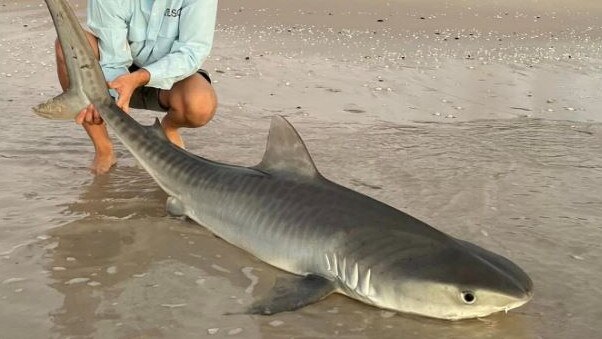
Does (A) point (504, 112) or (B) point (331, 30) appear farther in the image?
(B) point (331, 30)

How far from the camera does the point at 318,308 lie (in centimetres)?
247

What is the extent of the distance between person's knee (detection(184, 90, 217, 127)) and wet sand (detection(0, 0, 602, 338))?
0.32 metres

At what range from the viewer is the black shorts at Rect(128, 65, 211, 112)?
161 inches

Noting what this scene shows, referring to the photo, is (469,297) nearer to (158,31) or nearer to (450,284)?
(450,284)

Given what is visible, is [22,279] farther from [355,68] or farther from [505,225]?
[355,68]

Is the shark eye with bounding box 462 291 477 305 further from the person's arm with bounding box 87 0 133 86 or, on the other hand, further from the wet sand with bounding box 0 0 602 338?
the person's arm with bounding box 87 0 133 86

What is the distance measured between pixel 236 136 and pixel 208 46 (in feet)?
2.97

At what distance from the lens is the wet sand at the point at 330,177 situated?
2.41 metres

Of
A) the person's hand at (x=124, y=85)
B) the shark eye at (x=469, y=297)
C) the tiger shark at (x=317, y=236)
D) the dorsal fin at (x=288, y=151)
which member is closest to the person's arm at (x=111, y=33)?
the person's hand at (x=124, y=85)

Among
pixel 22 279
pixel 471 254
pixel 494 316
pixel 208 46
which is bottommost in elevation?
pixel 22 279

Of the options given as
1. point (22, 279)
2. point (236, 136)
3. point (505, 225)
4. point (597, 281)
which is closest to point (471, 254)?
point (597, 281)

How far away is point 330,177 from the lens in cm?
393

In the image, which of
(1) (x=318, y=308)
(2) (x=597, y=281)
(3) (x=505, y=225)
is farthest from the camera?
(3) (x=505, y=225)

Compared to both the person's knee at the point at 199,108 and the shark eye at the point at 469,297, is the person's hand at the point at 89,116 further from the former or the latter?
the shark eye at the point at 469,297
